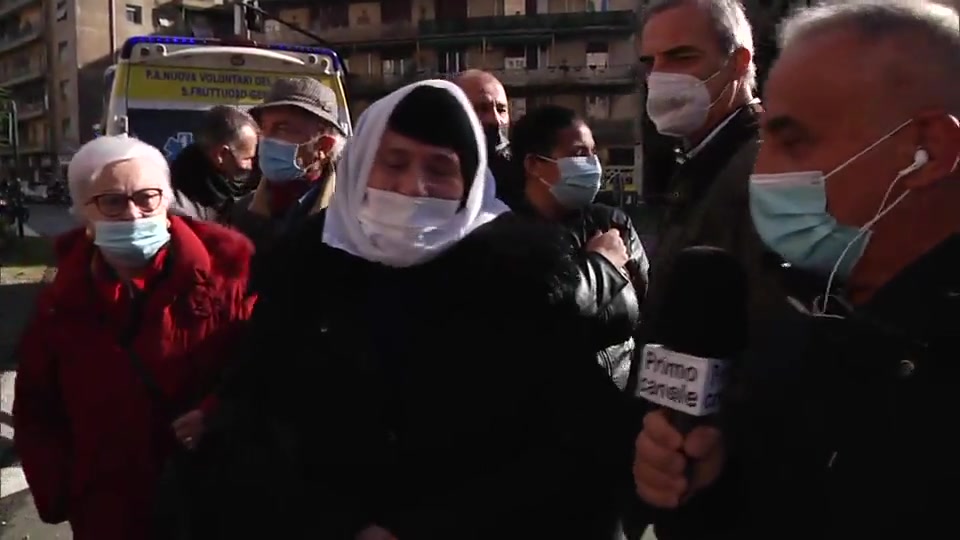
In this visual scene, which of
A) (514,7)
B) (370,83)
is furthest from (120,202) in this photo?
(370,83)

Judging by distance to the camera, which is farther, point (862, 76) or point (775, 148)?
point (775, 148)

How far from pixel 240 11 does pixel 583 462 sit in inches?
827

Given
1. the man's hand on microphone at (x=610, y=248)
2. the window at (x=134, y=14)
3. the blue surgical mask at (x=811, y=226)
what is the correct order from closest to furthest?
the blue surgical mask at (x=811, y=226) → the man's hand on microphone at (x=610, y=248) → the window at (x=134, y=14)

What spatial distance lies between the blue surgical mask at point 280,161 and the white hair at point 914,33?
259 cm

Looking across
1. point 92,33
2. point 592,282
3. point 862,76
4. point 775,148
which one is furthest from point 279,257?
point 92,33

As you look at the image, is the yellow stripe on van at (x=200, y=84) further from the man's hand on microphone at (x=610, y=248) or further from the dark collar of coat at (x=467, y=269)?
the dark collar of coat at (x=467, y=269)

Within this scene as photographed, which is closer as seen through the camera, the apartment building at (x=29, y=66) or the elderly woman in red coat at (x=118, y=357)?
the elderly woman in red coat at (x=118, y=357)

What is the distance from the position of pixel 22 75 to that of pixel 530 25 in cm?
3928

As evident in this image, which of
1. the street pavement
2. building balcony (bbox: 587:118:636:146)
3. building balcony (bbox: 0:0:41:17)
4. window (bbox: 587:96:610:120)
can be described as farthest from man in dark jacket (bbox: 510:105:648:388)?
building balcony (bbox: 0:0:41:17)

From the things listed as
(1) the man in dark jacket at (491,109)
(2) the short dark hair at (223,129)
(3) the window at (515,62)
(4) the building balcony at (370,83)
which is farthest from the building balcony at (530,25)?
(1) the man in dark jacket at (491,109)

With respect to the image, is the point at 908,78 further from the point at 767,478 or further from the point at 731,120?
the point at 731,120

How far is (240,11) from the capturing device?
2119 centimetres

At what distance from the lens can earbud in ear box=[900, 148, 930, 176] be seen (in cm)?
138

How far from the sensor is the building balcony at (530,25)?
43.5 meters
